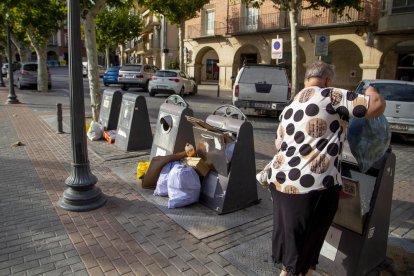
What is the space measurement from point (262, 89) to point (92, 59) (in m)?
5.33

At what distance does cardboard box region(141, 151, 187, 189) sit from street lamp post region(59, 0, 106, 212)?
0.69 metres

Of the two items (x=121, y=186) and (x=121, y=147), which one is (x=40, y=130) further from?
(x=121, y=186)

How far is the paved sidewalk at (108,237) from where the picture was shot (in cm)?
337

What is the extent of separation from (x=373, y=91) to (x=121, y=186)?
3.94 meters

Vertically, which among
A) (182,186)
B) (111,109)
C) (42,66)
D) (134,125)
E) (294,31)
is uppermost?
(294,31)

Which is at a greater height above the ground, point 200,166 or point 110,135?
point 200,166

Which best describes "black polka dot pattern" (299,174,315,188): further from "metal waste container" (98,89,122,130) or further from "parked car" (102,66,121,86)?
"parked car" (102,66,121,86)

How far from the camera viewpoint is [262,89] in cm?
1204

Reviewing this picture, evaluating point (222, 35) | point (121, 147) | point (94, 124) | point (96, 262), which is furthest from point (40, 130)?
point (222, 35)

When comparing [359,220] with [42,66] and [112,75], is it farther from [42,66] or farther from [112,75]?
[112,75]

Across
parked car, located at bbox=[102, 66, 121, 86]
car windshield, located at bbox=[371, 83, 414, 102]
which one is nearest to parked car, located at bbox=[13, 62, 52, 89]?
parked car, located at bbox=[102, 66, 121, 86]

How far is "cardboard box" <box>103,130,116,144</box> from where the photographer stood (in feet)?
27.0

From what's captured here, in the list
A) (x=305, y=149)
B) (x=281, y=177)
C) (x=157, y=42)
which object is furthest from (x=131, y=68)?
(x=157, y=42)

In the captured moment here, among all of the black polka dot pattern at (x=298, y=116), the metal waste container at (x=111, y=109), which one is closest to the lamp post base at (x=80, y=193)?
the black polka dot pattern at (x=298, y=116)
